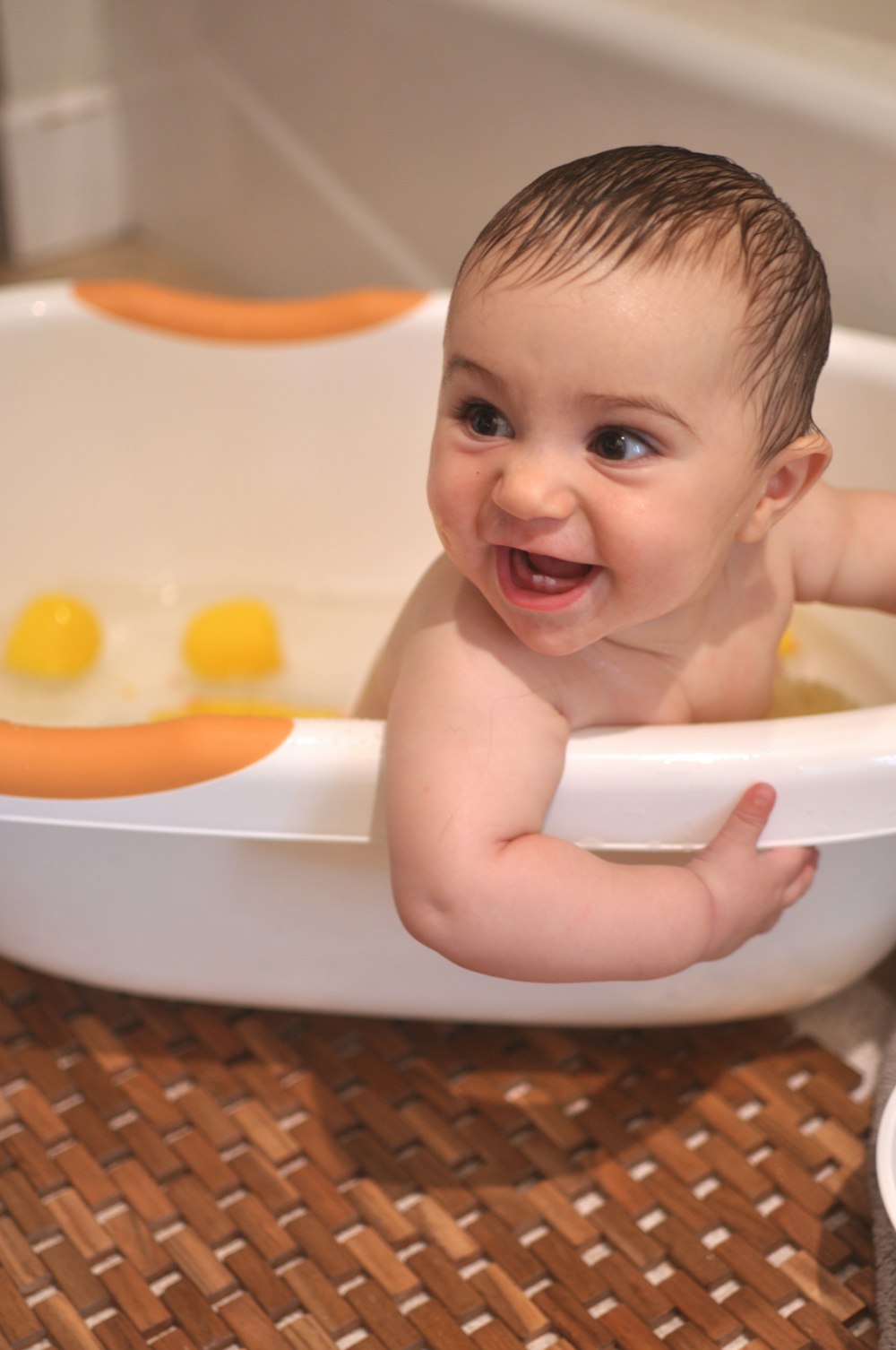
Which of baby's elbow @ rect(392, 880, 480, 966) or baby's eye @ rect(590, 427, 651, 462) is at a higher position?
baby's eye @ rect(590, 427, 651, 462)

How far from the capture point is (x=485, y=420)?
785 mm

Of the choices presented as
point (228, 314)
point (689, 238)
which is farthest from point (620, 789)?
point (228, 314)

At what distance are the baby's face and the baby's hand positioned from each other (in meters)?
0.12

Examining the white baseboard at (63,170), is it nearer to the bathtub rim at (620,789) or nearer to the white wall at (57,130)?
the white wall at (57,130)

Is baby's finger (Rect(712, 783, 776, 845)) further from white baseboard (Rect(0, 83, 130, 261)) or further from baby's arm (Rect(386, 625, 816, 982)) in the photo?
white baseboard (Rect(0, 83, 130, 261))

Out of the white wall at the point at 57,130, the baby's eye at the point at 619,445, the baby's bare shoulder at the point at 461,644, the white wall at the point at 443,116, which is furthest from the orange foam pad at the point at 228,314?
the white wall at the point at 57,130

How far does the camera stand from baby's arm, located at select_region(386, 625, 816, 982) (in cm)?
81

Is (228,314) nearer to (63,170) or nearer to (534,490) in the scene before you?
(534,490)

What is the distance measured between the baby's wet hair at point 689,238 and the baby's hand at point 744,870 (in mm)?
191

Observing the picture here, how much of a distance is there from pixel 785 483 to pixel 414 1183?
1.68 ft

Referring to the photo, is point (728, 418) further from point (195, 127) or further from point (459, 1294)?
point (195, 127)

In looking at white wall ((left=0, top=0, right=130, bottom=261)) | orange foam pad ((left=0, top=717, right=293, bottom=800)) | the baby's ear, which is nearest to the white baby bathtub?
orange foam pad ((left=0, top=717, right=293, bottom=800))

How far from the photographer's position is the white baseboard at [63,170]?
2010 mm

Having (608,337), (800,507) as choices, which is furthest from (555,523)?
(800,507)
